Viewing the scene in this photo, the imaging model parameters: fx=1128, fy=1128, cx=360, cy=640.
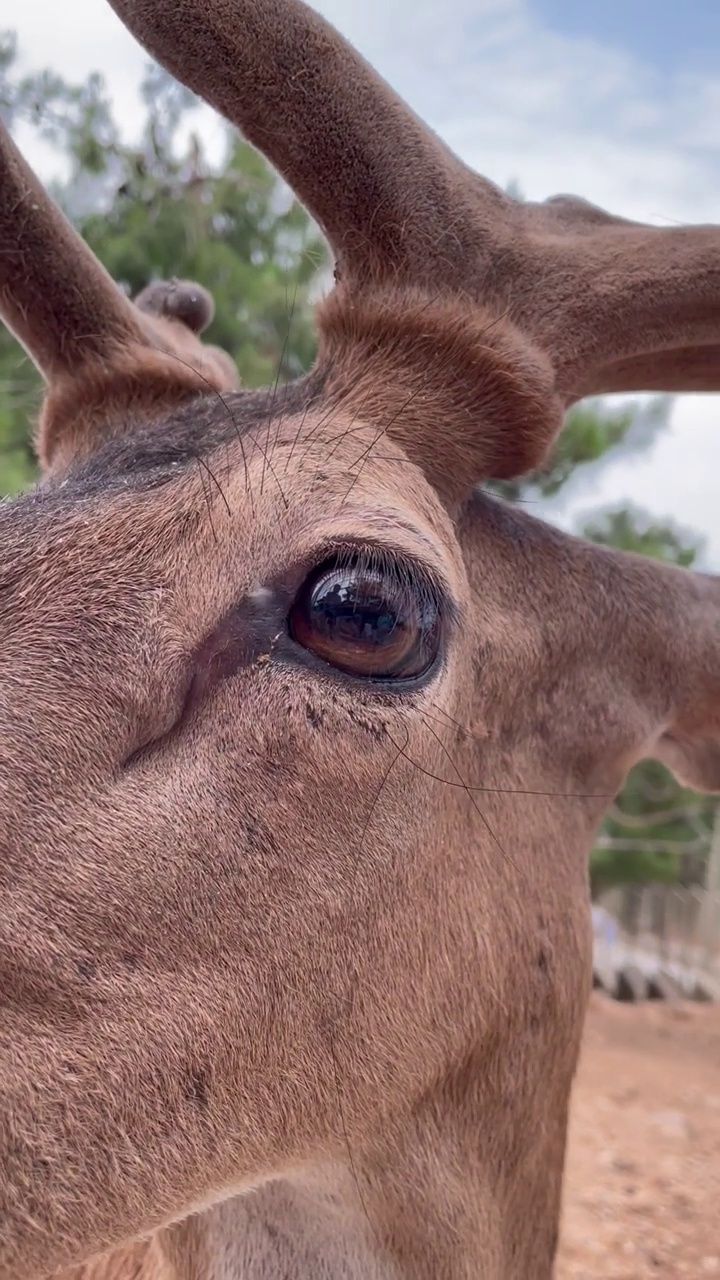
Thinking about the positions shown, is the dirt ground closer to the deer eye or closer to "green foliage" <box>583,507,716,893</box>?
"green foliage" <box>583,507,716,893</box>

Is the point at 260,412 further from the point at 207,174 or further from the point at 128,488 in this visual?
the point at 207,174

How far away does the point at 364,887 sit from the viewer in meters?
1.86

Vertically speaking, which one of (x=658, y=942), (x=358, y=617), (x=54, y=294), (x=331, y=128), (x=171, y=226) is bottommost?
(x=658, y=942)

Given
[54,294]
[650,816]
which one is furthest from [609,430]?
[54,294]

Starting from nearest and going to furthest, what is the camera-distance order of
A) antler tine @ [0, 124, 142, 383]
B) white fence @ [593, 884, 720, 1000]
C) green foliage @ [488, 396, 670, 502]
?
antler tine @ [0, 124, 142, 383], green foliage @ [488, 396, 670, 502], white fence @ [593, 884, 720, 1000]

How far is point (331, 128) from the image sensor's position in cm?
218

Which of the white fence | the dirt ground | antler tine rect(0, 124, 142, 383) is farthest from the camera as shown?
the white fence

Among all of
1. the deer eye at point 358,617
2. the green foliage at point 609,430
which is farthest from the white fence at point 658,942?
the deer eye at point 358,617

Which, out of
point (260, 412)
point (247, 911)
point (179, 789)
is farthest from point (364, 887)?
point (260, 412)

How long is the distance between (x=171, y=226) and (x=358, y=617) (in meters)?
6.68

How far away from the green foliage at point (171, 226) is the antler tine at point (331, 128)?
376cm

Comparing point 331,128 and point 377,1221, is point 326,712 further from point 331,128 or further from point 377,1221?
point 331,128

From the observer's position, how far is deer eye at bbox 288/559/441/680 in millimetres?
1820

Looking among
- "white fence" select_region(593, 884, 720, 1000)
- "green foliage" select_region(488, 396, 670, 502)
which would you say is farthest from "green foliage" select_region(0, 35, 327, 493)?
"white fence" select_region(593, 884, 720, 1000)
